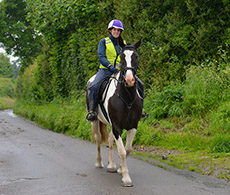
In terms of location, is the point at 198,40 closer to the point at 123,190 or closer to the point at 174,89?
the point at 174,89

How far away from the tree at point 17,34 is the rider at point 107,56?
98.3ft

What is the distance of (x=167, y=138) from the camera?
10.3 m

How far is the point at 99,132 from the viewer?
28.4 feet

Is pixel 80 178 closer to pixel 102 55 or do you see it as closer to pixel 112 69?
pixel 112 69

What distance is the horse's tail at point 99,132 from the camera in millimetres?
8609

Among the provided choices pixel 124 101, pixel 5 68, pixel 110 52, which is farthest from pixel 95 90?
pixel 5 68

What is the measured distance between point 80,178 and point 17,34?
3214 cm

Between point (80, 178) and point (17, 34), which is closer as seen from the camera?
point (80, 178)

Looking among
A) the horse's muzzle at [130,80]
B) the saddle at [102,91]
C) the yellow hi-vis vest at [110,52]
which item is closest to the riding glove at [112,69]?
the saddle at [102,91]

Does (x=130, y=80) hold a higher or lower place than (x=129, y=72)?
lower

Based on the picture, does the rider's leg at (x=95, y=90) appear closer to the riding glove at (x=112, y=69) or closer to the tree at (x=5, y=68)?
the riding glove at (x=112, y=69)

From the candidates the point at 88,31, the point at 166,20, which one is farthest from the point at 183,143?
the point at 88,31

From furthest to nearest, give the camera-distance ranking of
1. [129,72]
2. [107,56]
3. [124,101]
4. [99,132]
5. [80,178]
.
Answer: [99,132], [107,56], [80,178], [124,101], [129,72]

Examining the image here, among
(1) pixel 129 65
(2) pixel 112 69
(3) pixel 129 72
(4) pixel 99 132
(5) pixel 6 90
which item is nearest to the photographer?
(3) pixel 129 72
